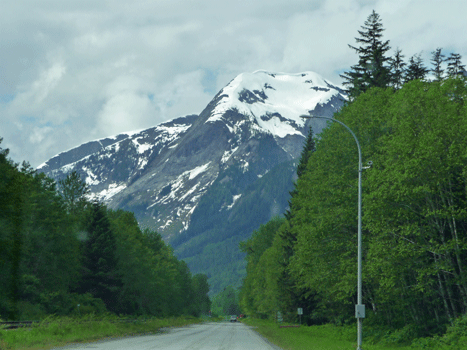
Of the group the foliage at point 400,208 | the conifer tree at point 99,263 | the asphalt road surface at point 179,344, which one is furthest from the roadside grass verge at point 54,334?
the conifer tree at point 99,263

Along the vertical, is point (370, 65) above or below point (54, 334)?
above

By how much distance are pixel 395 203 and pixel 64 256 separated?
37318mm

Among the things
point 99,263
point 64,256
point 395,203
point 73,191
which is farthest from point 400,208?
point 73,191

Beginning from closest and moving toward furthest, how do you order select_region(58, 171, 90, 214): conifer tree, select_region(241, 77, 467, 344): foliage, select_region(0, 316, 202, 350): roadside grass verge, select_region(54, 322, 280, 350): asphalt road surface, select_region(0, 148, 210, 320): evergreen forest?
select_region(0, 316, 202, 350): roadside grass verge → select_region(54, 322, 280, 350): asphalt road surface → select_region(241, 77, 467, 344): foliage → select_region(0, 148, 210, 320): evergreen forest → select_region(58, 171, 90, 214): conifer tree

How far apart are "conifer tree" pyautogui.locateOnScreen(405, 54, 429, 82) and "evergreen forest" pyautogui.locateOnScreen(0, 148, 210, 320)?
3815cm

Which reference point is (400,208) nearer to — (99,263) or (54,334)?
(54,334)

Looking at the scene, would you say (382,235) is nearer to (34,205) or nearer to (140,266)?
(34,205)

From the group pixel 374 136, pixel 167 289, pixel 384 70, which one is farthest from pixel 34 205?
pixel 167 289

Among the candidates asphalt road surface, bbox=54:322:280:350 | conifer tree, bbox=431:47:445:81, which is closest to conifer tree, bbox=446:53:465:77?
conifer tree, bbox=431:47:445:81

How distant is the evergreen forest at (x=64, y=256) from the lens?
1668 inches

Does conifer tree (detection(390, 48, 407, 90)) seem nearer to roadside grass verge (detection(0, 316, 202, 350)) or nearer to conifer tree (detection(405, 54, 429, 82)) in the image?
conifer tree (detection(405, 54, 429, 82))

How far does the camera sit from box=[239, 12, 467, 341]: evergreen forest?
2725cm

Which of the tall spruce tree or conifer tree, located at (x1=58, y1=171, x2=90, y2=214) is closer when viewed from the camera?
the tall spruce tree

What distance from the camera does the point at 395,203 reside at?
2919 cm
